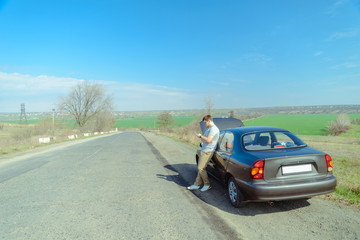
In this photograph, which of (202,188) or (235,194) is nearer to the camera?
(235,194)

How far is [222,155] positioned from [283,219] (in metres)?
1.83

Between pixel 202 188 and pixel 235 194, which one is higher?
pixel 235 194

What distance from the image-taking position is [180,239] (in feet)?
10.00

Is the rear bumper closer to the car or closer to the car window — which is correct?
the car

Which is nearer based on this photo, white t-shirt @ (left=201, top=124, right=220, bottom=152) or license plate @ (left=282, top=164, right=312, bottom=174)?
license plate @ (left=282, top=164, right=312, bottom=174)

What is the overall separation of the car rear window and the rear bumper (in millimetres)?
897

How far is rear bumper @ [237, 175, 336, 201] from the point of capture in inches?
143

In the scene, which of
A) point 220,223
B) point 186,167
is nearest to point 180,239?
point 220,223

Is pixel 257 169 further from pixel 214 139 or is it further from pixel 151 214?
pixel 151 214

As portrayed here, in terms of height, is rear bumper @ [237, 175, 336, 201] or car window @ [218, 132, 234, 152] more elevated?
car window @ [218, 132, 234, 152]

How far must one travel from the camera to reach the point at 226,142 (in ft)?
17.2

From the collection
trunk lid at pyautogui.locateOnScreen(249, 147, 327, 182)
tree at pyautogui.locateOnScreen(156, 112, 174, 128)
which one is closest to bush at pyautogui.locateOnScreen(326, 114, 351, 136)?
tree at pyautogui.locateOnScreen(156, 112, 174, 128)

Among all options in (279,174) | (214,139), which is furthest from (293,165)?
(214,139)

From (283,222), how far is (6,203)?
546 cm
